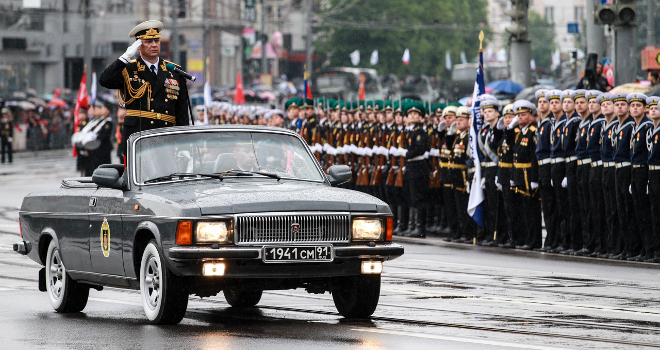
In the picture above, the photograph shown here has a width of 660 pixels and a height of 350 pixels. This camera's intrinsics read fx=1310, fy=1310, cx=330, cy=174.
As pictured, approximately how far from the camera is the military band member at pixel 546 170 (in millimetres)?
17594

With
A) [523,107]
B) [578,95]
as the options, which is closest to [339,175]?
[578,95]

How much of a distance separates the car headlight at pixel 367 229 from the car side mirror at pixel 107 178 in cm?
197

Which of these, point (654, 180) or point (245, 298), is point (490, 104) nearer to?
point (654, 180)

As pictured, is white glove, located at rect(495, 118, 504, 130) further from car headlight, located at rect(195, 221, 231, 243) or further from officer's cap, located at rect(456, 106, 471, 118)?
car headlight, located at rect(195, 221, 231, 243)

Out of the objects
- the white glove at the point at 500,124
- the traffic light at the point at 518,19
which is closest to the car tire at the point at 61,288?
the white glove at the point at 500,124

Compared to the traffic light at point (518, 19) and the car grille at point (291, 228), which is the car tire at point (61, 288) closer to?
the car grille at point (291, 228)

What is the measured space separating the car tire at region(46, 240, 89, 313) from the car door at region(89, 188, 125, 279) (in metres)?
0.65

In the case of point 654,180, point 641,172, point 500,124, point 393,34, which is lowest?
point 654,180

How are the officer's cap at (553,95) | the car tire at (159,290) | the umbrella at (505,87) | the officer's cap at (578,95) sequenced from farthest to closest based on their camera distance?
the umbrella at (505,87) → the officer's cap at (553,95) → the officer's cap at (578,95) → the car tire at (159,290)

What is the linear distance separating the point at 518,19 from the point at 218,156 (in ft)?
52.2

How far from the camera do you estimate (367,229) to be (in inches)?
384

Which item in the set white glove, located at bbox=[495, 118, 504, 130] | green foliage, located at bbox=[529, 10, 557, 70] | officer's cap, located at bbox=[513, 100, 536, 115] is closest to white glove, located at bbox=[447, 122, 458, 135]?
white glove, located at bbox=[495, 118, 504, 130]

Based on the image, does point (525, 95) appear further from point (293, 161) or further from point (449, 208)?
point (293, 161)

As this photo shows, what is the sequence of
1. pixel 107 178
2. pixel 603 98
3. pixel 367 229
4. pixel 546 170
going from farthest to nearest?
Answer: pixel 546 170, pixel 603 98, pixel 107 178, pixel 367 229
